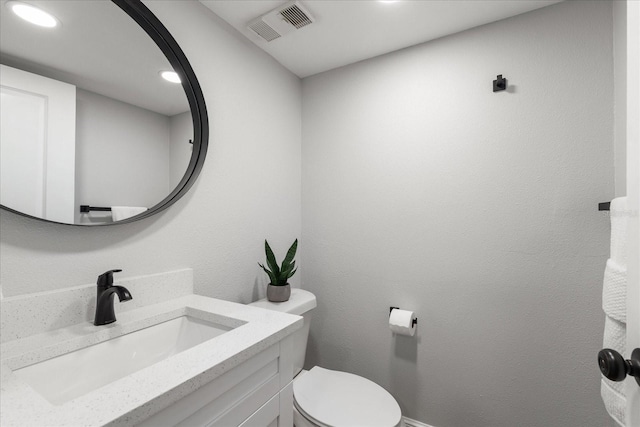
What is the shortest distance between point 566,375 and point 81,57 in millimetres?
2282

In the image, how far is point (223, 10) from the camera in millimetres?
1409

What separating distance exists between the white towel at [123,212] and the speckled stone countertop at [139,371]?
342 millimetres

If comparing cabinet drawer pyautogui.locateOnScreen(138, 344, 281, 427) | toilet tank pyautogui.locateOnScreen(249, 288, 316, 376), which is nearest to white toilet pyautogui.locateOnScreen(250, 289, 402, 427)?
toilet tank pyautogui.locateOnScreen(249, 288, 316, 376)

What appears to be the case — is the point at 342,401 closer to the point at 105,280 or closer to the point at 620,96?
the point at 105,280

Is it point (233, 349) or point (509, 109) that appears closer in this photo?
point (233, 349)

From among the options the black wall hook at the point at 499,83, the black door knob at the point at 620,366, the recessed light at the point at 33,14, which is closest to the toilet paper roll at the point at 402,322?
the black door knob at the point at 620,366

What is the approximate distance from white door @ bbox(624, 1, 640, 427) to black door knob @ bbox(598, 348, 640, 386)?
0.03 metres

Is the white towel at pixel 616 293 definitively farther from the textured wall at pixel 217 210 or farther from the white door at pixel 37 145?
the white door at pixel 37 145


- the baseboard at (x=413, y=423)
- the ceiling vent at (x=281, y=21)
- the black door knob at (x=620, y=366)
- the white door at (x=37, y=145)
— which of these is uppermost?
the ceiling vent at (x=281, y=21)

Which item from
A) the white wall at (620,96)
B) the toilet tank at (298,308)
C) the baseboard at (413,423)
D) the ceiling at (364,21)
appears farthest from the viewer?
the baseboard at (413,423)

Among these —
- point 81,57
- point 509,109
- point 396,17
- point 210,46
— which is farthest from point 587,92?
point 81,57

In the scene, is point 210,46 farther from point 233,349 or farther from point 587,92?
point 587,92

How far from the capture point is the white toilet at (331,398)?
1.19 meters

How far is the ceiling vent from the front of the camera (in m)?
1.38
